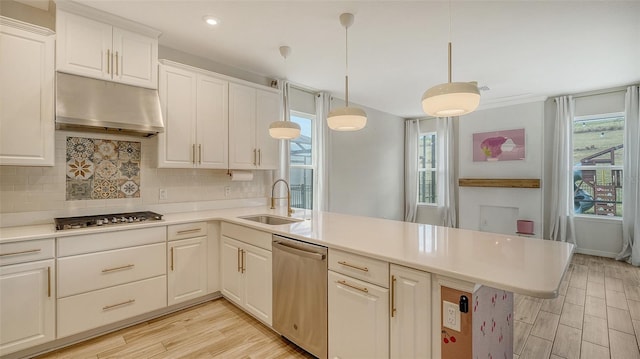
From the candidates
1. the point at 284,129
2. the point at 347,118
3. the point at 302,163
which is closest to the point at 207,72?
the point at 284,129

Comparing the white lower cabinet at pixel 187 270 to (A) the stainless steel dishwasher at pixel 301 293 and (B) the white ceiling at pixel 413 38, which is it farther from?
(B) the white ceiling at pixel 413 38

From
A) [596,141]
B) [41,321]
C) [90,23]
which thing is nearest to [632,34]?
[596,141]

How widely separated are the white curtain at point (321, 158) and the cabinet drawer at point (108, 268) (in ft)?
8.10

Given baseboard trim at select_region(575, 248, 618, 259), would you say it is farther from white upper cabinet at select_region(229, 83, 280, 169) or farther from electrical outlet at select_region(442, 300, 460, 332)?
white upper cabinet at select_region(229, 83, 280, 169)

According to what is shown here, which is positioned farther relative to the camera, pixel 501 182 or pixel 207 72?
pixel 501 182

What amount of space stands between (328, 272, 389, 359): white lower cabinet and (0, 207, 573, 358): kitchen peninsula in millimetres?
50

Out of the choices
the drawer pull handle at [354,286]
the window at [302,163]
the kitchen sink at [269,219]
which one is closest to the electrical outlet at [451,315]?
the drawer pull handle at [354,286]

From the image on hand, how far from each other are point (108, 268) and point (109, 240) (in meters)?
0.22

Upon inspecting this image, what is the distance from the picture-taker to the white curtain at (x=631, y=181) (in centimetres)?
417

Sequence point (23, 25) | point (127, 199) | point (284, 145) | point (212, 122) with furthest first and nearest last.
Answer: point (284, 145), point (212, 122), point (127, 199), point (23, 25)

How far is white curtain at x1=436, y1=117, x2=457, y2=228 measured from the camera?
6094mm

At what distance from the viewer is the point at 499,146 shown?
17.5 feet

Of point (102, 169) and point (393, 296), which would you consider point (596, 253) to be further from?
point (102, 169)

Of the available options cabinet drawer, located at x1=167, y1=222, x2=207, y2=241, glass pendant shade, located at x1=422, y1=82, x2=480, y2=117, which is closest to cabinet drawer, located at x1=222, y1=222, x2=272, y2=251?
cabinet drawer, located at x1=167, y1=222, x2=207, y2=241
